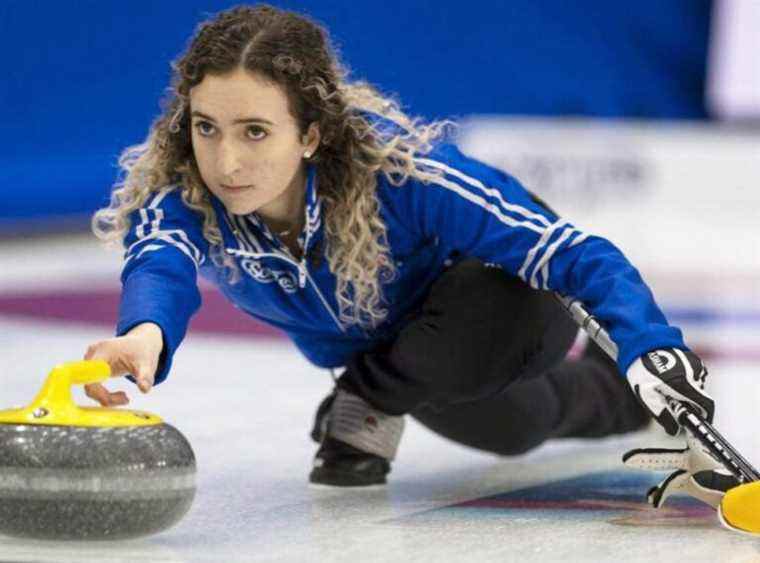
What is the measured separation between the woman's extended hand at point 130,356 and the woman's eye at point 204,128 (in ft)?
1.05

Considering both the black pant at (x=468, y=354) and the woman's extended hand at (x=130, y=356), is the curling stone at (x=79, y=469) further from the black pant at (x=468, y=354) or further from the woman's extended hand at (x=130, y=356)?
the black pant at (x=468, y=354)

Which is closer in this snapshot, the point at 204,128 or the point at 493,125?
the point at 204,128

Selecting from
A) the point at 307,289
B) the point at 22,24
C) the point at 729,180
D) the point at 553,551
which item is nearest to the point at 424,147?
the point at 307,289


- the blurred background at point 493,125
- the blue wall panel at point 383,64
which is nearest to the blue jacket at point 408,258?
the blurred background at point 493,125

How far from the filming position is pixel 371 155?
239 centimetres

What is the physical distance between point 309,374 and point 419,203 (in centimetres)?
160

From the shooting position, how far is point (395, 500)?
246 centimetres

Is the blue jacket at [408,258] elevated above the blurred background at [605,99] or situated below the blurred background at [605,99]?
below

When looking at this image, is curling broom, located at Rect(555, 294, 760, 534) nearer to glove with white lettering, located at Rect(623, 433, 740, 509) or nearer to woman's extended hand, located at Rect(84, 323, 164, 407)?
glove with white lettering, located at Rect(623, 433, 740, 509)

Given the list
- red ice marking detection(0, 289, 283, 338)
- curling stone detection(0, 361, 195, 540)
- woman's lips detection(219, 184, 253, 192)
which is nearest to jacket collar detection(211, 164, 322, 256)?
woman's lips detection(219, 184, 253, 192)

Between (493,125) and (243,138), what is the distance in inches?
208

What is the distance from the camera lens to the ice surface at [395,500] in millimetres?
2000

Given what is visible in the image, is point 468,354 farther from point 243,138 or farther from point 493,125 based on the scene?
point 493,125

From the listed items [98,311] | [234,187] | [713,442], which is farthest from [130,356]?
[98,311]
